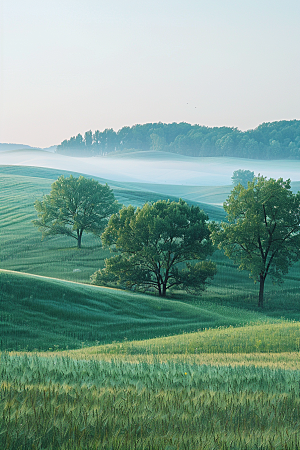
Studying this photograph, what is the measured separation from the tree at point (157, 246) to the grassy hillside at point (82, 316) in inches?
245

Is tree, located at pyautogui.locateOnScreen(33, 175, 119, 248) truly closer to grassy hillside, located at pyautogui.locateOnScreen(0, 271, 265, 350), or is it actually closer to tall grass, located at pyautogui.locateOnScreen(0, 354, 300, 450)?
grassy hillside, located at pyautogui.locateOnScreen(0, 271, 265, 350)

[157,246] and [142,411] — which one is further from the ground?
[142,411]

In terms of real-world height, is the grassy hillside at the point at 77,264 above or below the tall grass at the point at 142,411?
below

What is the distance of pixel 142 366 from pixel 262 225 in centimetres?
3896

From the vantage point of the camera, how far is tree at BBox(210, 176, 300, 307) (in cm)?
4528

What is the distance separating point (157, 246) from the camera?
4697 centimetres

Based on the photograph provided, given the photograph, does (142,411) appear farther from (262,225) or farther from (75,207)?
(75,207)

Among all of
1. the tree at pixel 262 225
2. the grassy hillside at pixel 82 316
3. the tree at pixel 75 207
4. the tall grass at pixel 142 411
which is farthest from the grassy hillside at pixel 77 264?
the tall grass at pixel 142 411

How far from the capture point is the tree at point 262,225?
45.3 meters

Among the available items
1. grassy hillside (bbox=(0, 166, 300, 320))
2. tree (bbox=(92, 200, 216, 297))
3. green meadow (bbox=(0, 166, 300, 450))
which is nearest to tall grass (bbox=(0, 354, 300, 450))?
green meadow (bbox=(0, 166, 300, 450))

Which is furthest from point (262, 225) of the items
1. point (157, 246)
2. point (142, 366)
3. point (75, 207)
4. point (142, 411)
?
point (142, 411)

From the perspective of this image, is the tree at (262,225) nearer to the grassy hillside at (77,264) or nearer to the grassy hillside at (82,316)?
the grassy hillside at (77,264)

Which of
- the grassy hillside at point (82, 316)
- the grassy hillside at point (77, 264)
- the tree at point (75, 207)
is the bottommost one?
the grassy hillside at point (77, 264)

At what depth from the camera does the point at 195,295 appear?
4909cm
